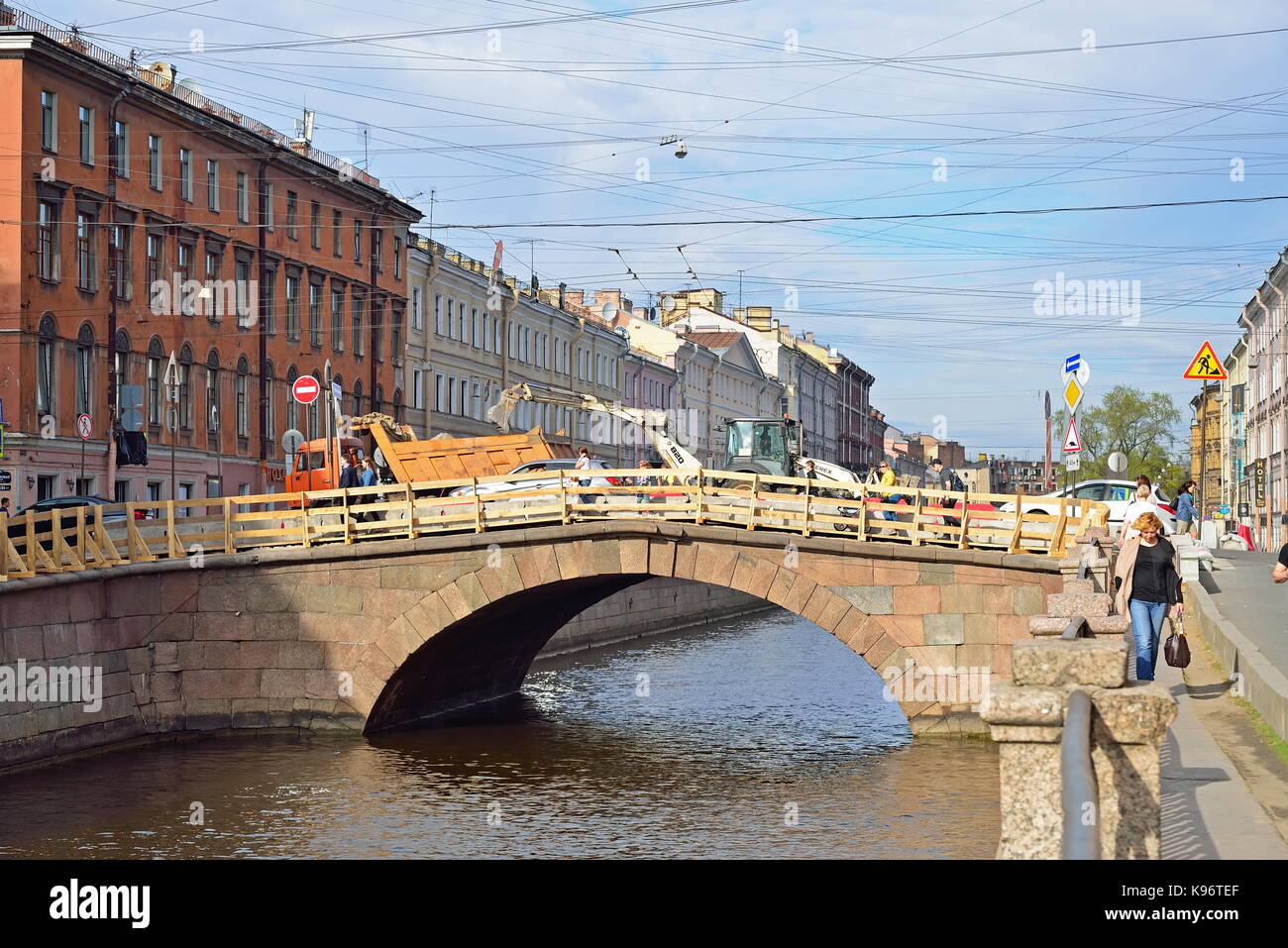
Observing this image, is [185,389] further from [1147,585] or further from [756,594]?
[1147,585]

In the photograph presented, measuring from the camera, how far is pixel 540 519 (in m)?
26.2

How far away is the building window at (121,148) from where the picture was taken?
40.2 meters

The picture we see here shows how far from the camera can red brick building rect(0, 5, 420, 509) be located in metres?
36.5

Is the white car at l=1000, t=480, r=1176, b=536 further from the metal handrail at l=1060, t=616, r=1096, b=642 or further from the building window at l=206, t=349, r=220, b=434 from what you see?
the building window at l=206, t=349, r=220, b=434

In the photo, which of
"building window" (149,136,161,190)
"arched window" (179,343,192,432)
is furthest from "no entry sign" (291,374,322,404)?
"arched window" (179,343,192,432)

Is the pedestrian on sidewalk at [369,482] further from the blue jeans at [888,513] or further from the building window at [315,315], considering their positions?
the building window at [315,315]

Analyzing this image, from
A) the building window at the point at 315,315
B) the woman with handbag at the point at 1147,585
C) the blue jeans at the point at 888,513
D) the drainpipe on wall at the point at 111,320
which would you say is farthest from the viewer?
the building window at the point at 315,315

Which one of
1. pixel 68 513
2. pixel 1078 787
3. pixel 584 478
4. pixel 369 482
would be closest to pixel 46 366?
pixel 369 482

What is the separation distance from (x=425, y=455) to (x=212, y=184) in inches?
639

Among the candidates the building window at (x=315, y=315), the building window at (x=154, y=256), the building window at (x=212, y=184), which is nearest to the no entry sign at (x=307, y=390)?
the building window at (x=154, y=256)

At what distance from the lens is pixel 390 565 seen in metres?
26.1

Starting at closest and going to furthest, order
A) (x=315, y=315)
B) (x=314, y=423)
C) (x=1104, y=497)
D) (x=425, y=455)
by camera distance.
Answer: (x=425, y=455) < (x=1104, y=497) < (x=314, y=423) < (x=315, y=315)

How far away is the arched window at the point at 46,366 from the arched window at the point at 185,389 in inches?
250

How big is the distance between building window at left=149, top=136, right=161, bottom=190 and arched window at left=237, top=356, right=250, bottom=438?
671 cm
